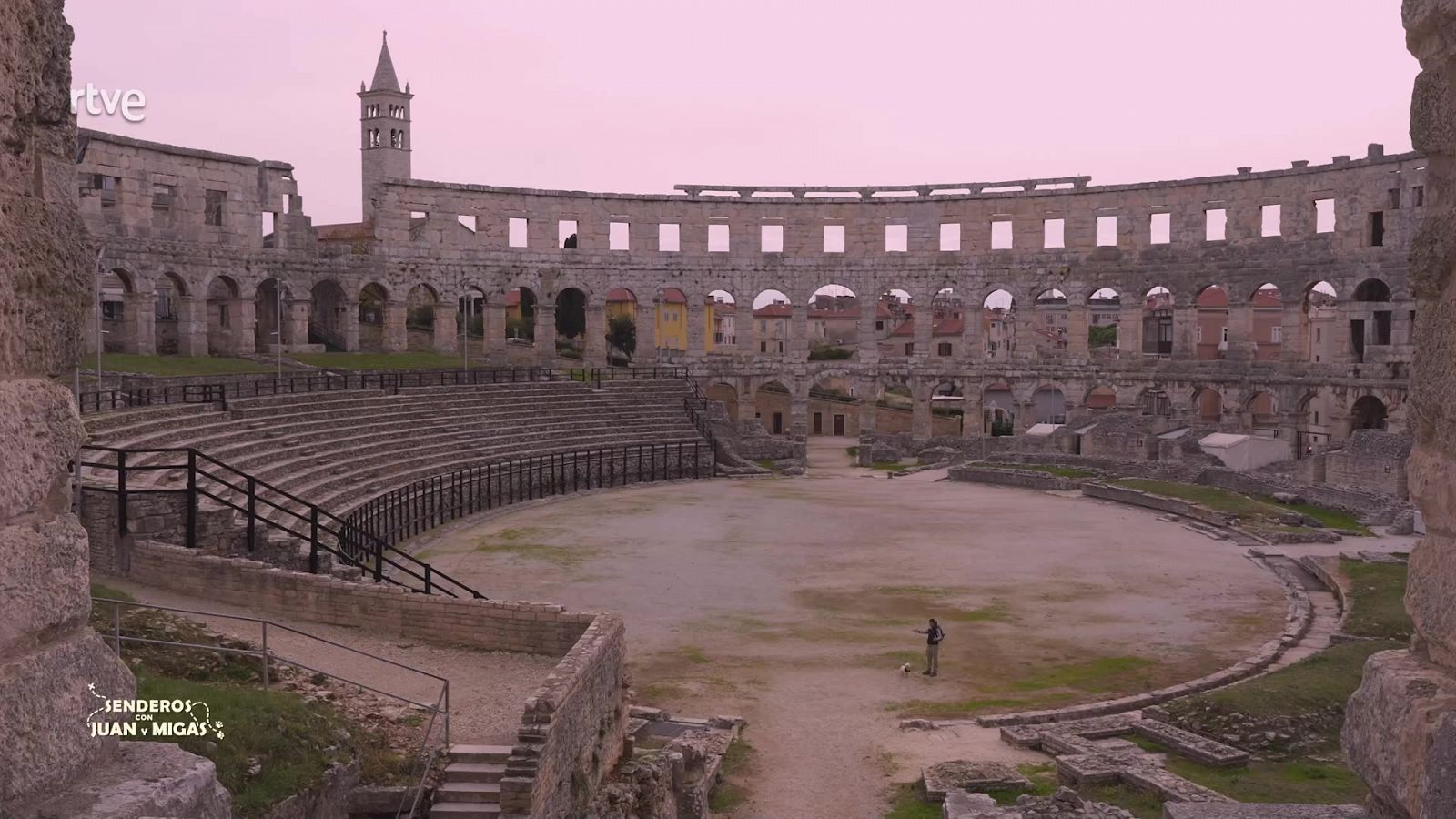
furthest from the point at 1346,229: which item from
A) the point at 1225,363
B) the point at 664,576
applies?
the point at 664,576

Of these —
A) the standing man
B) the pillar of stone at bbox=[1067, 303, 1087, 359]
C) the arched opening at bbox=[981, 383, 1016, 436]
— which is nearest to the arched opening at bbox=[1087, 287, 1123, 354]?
the arched opening at bbox=[981, 383, 1016, 436]

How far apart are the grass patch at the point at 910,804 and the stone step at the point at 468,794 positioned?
405cm

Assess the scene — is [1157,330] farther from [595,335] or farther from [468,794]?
[468,794]

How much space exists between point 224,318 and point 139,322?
3871 millimetres

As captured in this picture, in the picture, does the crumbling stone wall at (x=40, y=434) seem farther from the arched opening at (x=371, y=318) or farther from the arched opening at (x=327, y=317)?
the arched opening at (x=371, y=318)

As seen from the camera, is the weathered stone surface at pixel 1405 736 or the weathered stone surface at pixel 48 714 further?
the weathered stone surface at pixel 1405 736

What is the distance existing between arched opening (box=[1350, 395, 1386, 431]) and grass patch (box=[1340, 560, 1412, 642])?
18731mm

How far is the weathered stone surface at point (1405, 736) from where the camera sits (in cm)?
347

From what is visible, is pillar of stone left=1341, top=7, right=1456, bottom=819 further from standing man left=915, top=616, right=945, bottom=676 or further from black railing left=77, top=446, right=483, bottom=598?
standing man left=915, top=616, right=945, bottom=676

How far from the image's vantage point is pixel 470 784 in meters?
8.75

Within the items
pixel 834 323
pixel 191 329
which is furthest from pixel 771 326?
pixel 191 329

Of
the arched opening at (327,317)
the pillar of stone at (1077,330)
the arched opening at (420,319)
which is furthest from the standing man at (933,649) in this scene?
the arched opening at (420,319)

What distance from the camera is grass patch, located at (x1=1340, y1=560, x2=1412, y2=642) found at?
16891mm

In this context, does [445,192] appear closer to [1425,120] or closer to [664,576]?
[664,576]
